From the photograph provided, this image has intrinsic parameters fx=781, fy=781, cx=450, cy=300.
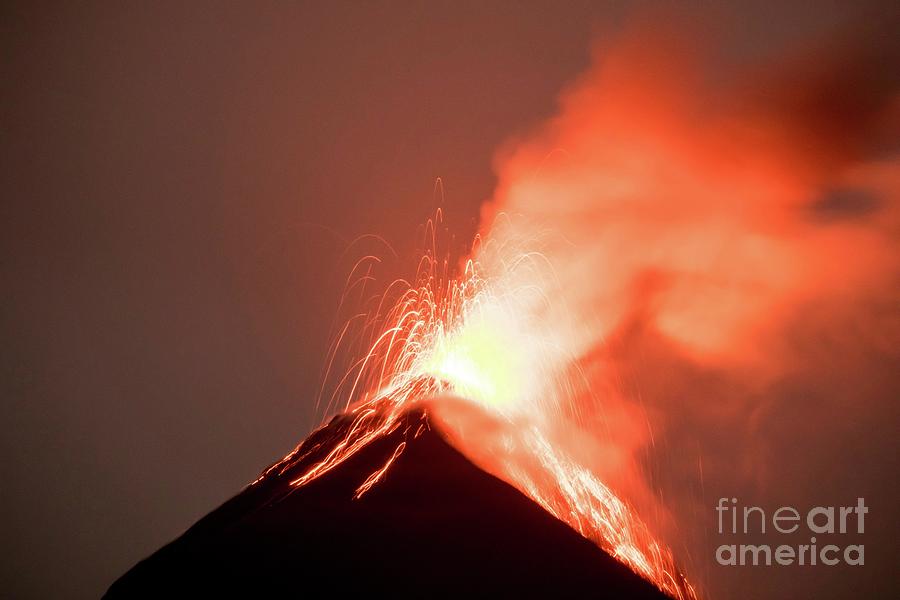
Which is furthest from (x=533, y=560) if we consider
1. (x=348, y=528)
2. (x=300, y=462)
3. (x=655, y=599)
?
(x=300, y=462)

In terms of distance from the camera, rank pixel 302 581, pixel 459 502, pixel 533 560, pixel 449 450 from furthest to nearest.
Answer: pixel 449 450
pixel 459 502
pixel 533 560
pixel 302 581

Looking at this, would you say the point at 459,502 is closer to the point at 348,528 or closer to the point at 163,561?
the point at 348,528

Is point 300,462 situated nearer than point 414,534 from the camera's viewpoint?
No

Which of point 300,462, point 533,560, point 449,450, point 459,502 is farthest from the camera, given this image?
point 300,462

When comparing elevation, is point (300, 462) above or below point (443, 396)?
below

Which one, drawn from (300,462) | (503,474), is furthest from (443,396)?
(300,462)

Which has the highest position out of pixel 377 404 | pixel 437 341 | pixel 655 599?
pixel 437 341
